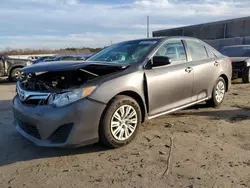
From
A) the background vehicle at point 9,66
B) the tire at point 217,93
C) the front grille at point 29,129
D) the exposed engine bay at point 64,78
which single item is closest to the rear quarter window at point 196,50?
the tire at point 217,93

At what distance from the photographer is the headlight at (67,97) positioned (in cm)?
368

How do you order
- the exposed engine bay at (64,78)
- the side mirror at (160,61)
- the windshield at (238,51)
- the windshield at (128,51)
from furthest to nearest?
the windshield at (238,51)
the windshield at (128,51)
the side mirror at (160,61)
the exposed engine bay at (64,78)

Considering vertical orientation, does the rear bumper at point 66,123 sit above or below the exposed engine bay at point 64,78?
below

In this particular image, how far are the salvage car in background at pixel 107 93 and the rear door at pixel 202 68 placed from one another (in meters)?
0.03

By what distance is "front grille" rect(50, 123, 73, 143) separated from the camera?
368 cm

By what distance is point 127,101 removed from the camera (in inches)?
164

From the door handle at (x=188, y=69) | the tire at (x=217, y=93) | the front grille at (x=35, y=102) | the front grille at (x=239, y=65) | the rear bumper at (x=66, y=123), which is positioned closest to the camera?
the rear bumper at (x=66, y=123)

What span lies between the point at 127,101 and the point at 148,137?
0.81 meters

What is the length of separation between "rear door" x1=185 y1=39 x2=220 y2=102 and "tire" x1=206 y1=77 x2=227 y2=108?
191mm

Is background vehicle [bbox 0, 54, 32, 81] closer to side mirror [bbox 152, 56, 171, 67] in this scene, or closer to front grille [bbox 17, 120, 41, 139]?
front grille [bbox 17, 120, 41, 139]

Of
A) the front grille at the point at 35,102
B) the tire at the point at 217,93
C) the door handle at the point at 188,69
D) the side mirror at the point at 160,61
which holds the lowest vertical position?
the tire at the point at 217,93

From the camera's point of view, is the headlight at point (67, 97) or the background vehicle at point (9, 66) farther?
the background vehicle at point (9, 66)

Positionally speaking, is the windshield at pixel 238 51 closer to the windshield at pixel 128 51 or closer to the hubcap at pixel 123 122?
the windshield at pixel 128 51

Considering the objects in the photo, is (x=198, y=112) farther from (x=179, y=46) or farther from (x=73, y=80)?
(x=73, y=80)
